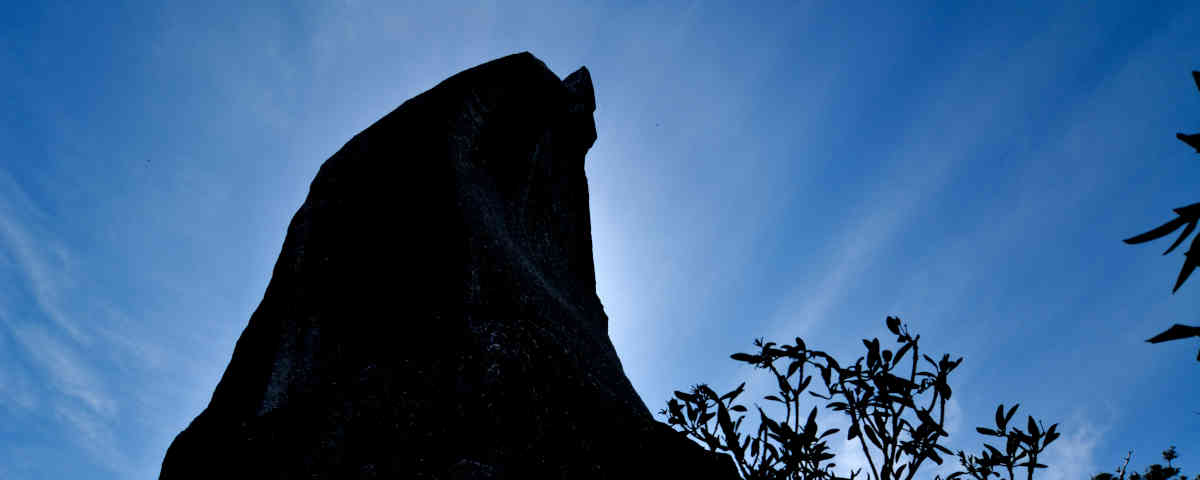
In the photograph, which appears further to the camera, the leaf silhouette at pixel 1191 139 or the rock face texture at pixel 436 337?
the rock face texture at pixel 436 337

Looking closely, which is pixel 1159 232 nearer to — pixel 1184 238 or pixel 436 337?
pixel 1184 238

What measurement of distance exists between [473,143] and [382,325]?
2164 millimetres

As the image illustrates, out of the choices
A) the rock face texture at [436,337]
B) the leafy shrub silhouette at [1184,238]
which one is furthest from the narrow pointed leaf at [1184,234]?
the rock face texture at [436,337]

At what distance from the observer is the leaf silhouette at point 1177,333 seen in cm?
167

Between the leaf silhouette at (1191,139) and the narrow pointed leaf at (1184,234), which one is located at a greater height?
the leaf silhouette at (1191,139)

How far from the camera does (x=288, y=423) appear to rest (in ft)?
12.7

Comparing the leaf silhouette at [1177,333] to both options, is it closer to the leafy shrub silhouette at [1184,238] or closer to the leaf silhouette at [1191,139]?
the leafy shrub silhouette at [1184,238]

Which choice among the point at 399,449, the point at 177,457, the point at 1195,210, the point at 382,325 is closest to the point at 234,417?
the point at 177,457

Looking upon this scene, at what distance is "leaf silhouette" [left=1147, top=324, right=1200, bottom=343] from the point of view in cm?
167

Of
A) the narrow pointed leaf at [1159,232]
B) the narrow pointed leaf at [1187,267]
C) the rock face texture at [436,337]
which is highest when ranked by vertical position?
the rock face texture at [436,337]

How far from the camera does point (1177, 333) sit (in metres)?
1.69

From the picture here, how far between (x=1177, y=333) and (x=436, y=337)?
A: 370cm

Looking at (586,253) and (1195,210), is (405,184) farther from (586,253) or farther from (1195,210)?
(1195,210)

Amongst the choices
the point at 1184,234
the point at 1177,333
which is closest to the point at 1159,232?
the point at 1184,234
